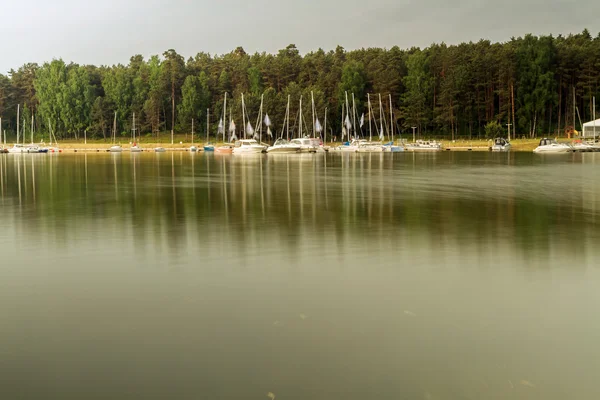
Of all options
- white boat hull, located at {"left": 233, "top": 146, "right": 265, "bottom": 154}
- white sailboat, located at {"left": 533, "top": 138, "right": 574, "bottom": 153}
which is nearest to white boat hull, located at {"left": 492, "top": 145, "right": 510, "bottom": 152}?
white sailboat, located at {"left": 533, "top": 138, "right": 574, "bottom": 153}

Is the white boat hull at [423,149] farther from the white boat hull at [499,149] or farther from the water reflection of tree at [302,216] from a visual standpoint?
the water reflection of tree at [302,216]

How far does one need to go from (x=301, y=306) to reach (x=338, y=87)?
4418 inches

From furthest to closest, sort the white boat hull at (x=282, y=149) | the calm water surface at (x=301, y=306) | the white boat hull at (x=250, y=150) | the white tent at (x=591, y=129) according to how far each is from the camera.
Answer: the white tent at (x=591, y=129) → the white boat hull at (x=250, y=150) → the white boat hull at (x=282, y=149) → the calm water surface at (x=301, y=306)

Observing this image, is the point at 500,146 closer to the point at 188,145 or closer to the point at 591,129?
the point at 591,129

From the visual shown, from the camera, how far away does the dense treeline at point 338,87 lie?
344 ft

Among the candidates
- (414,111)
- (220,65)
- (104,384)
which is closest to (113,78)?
(220,65)

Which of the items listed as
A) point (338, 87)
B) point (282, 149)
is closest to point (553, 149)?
point (282, 149)

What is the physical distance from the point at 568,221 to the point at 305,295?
10.9 metres

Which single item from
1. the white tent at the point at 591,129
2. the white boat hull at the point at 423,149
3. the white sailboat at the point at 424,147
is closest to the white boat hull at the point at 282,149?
the white boat hull at the point at 423,149

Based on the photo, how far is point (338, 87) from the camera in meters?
118

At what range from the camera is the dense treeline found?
10481 centimetres

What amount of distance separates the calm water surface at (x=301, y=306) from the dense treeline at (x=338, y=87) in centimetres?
9224

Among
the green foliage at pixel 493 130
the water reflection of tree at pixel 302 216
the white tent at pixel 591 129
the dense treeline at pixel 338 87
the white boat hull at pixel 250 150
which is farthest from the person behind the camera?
the dense treeline at pixel 338 87

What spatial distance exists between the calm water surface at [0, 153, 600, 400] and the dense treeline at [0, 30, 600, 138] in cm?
9224
